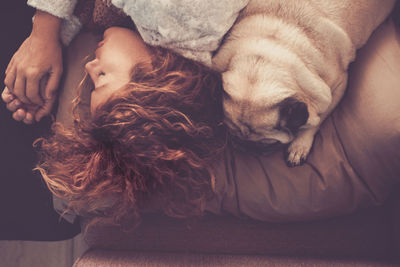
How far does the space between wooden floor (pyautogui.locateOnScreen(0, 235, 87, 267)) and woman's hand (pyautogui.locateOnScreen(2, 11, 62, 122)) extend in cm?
66

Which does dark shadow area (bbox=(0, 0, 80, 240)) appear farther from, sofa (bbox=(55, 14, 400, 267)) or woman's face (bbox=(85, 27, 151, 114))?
woman's face (bbox=(85, 27, 151, 114))

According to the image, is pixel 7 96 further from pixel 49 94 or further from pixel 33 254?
pixel 33 254

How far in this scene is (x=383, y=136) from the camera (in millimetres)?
791

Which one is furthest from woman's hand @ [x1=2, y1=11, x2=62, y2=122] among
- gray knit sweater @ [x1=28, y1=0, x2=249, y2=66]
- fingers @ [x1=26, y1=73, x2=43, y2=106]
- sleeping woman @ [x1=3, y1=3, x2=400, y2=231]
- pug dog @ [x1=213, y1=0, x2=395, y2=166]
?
pug dog @ [x1=213, y1=0, x2=395, y2=166]

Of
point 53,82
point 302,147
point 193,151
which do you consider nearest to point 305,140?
point 302,147

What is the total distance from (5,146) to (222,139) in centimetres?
67

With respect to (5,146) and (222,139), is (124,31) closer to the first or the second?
(222,139)

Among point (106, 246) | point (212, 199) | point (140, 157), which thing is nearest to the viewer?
point (140, 157)

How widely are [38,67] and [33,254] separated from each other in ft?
2.84

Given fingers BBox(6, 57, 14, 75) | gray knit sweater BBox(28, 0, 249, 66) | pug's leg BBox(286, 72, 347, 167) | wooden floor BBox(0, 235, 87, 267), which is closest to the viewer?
gray knit sweater BBox(28, 0, 249, 66)

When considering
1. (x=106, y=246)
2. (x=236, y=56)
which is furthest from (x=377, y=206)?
(x=106, y=246)

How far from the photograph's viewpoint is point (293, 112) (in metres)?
0.77

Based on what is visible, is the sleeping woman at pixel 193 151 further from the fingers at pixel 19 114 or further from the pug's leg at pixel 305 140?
the fingers at pixel 19 114

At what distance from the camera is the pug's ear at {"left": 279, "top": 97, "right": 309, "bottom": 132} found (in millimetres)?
771
